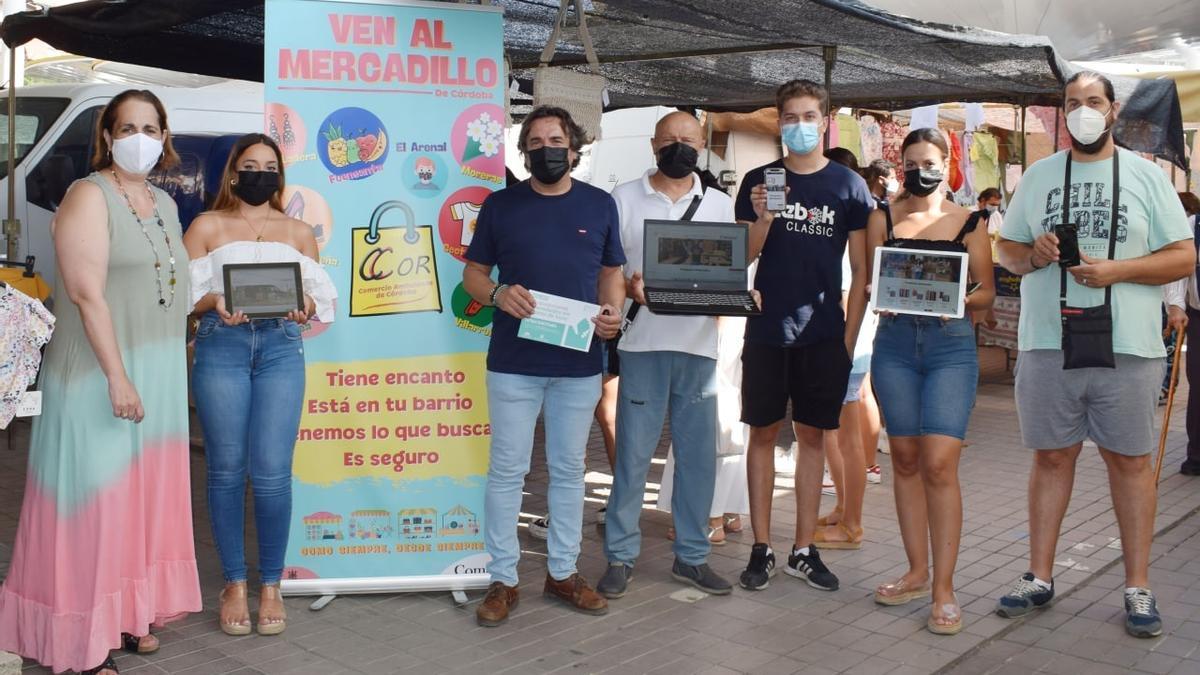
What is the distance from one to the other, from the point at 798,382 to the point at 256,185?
2.47 meters

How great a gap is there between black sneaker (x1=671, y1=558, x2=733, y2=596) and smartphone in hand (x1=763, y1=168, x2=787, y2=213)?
1665 mm

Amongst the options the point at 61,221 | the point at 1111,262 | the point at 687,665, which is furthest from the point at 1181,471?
the point at 61,221

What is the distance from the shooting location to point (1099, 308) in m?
4.58

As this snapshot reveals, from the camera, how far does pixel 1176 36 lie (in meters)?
13.5

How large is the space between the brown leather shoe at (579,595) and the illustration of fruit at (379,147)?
1.93 metres

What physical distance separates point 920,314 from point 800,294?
23.1 inches

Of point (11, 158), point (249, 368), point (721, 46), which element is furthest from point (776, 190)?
point (11, 158)

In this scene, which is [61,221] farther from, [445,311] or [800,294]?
[800,294]

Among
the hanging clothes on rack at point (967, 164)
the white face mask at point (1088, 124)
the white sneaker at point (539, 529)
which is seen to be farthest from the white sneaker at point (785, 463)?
the hanging clothes on rack at point (967, 164)

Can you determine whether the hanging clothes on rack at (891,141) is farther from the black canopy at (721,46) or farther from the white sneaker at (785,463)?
the white sneaker at (785,463)

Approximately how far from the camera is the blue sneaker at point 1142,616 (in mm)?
4727

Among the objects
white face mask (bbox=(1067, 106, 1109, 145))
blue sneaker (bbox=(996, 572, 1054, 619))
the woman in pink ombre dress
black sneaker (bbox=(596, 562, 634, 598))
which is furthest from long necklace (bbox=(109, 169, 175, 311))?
blue sneaker (bbox=(996, 572, 1054, 619))

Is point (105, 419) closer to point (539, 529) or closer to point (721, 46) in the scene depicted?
point (539, 529)

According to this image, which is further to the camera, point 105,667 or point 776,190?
point 776,190
